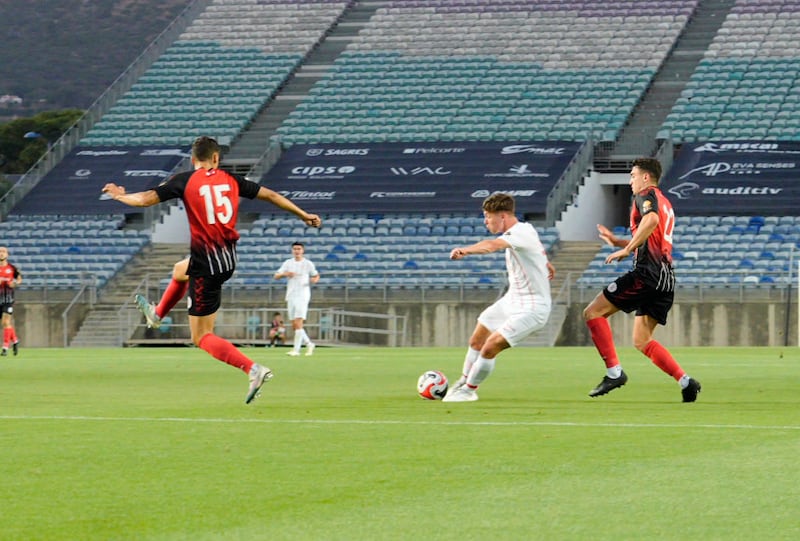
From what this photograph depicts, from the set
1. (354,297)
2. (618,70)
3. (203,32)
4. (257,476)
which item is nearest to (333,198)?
(354,297)

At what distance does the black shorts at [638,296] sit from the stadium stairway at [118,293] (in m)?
26.4

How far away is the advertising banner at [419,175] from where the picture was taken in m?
44.8

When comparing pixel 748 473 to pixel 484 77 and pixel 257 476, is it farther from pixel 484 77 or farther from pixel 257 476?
pixel 484 77

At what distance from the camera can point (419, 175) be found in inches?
1825

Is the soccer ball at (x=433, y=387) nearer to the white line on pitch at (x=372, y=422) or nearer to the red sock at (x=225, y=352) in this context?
the red sock at (x=225, y=352)

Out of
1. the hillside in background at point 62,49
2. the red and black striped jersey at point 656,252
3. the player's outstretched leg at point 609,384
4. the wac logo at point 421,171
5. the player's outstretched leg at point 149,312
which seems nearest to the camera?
the red and black striped jersey at point 656,252

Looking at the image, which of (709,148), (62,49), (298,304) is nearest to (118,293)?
(298,304)

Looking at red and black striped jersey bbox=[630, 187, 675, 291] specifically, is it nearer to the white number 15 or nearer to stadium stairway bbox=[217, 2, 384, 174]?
the white number 15

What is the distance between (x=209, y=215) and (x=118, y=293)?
29159 mm

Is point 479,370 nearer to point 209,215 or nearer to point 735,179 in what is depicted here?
point 209,215

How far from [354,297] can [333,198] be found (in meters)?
7.55

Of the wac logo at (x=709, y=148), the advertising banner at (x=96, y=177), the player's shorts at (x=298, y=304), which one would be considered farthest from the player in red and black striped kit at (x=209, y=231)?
the advertising banner at (x=96, y=177)

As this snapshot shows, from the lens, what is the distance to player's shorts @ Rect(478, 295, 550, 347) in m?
13.5

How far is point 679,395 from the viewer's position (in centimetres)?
1482
